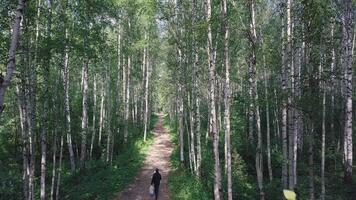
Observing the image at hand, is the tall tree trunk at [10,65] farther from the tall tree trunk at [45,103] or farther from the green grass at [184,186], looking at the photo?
the green grass at [184,186]

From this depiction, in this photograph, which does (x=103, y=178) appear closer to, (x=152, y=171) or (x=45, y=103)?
(x=152, y=171)

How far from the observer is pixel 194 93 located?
71.9 ft

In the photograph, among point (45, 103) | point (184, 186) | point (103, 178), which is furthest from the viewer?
point (103, 178)

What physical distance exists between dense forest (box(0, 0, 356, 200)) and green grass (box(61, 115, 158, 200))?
0.07 meters

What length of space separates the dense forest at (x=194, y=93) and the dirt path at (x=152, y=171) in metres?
0.48

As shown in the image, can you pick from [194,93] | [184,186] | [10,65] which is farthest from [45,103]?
[194,93]

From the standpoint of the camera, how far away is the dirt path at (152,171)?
18016 mm

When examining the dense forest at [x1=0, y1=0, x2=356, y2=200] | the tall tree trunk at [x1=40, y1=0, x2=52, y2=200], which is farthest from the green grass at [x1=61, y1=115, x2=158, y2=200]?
the tall tree trunk at [x1=40, y1=0, x2=52, y2=200]

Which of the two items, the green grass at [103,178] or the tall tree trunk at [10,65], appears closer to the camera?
the tall tree trunk at [10,65]

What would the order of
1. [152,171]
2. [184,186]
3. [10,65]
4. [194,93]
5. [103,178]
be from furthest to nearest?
[152,171] → [194,93] → [103,178] → [184,186] → [10,65]

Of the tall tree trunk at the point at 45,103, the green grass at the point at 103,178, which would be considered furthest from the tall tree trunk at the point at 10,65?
the green grass at the point at 103,178

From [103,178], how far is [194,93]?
7128 millimetres

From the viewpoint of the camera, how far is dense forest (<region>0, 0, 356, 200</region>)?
40.3ft

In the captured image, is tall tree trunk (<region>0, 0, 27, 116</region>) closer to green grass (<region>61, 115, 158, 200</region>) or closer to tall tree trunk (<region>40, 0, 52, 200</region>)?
tall tree trunk (<region>40, 0, 52, 200</region>)
